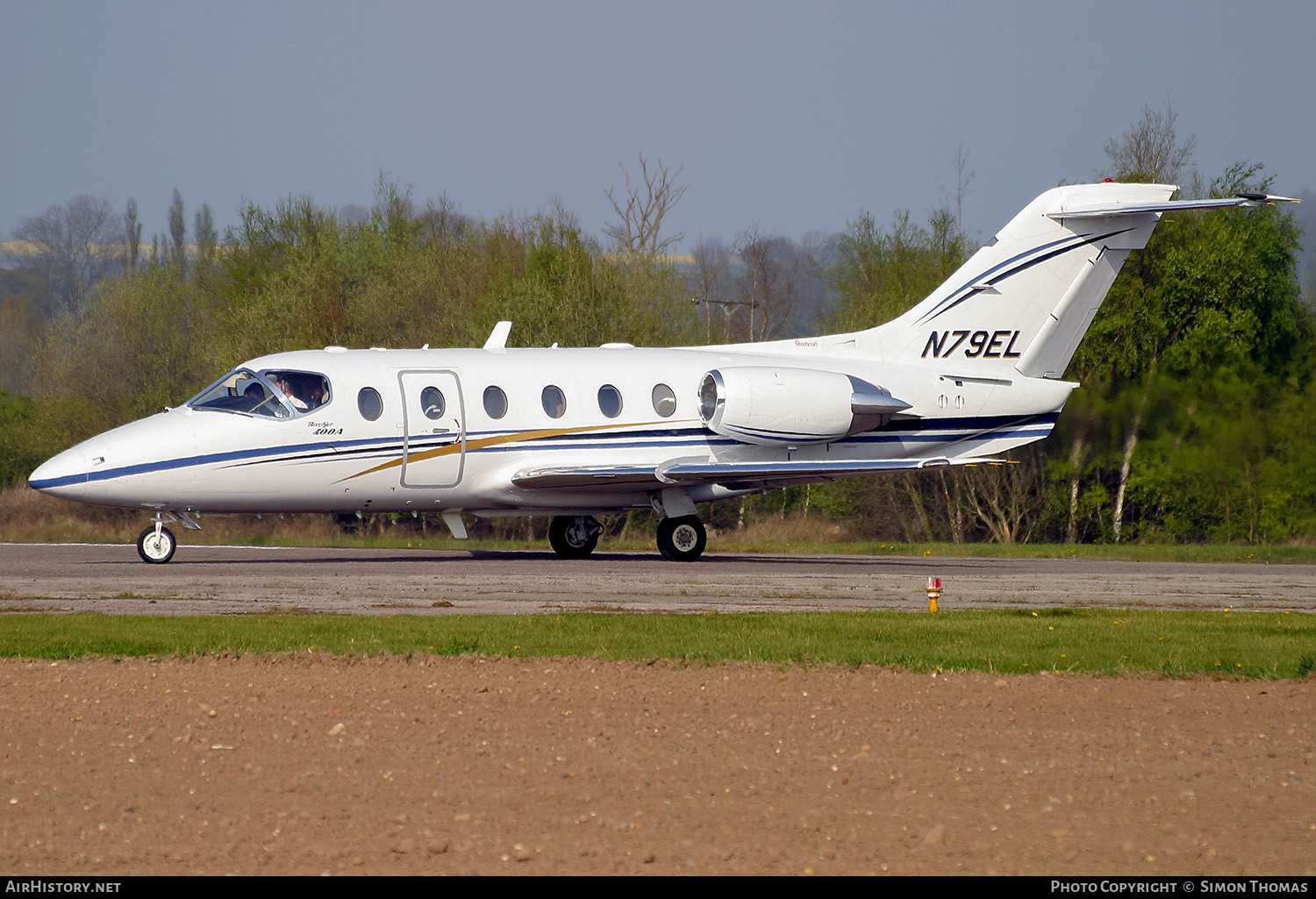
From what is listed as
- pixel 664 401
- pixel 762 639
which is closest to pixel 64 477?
pixel 664 401

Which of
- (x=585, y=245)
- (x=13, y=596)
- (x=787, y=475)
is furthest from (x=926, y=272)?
(x=13, y=596)

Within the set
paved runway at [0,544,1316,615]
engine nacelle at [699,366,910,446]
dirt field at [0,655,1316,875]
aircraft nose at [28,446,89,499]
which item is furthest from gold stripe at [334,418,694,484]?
dirt field at [0,655,1316,875]

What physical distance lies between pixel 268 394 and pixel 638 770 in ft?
48.5

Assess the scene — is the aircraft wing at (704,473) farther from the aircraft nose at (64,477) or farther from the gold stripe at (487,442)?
the aircraft nose at (64,477)

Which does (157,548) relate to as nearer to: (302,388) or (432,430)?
(302,388)

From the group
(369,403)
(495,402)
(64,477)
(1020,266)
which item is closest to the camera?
(64,477)

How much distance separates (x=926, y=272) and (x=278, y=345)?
1991 centimetres

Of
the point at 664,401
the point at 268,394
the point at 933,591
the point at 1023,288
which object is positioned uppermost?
the point at 1023,288

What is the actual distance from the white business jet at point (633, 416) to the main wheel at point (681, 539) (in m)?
0.03

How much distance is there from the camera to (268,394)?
20438 mm

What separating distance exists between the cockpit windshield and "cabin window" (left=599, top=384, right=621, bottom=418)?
4270 mm

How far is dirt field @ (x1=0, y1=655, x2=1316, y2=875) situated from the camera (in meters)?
5.58

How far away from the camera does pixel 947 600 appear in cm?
1565

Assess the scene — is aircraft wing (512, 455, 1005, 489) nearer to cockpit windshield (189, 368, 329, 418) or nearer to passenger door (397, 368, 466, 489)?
passenger door (397, 368, 466, 489)
